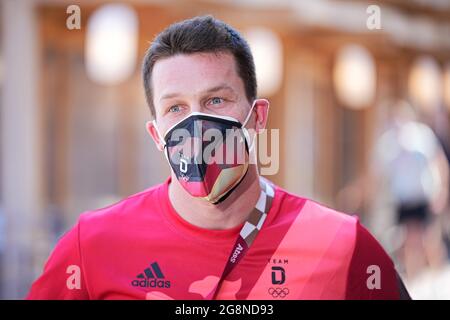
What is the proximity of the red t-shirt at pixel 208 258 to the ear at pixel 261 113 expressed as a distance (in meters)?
0.18

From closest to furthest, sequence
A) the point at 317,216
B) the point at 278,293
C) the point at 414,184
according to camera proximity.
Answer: the point at 278,293 < the point at 317,216 < the point at 414,184

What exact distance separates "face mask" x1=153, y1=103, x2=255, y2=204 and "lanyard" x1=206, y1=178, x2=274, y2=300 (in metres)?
0.08

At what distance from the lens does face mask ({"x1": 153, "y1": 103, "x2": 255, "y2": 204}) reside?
2.39 m

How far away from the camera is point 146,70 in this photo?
8.09ft

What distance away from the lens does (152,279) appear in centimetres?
241

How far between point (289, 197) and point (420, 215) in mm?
5707

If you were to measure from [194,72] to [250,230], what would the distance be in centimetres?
40

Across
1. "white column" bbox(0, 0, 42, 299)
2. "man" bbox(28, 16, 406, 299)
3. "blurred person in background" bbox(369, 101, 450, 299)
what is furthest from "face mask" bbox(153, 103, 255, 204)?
"white column" bbox(0, 0, 42, 299)

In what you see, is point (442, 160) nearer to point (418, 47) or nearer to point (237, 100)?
point (418, 47)

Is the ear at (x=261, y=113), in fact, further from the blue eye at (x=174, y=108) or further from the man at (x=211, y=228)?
the blue eye at (x=174, y=108)

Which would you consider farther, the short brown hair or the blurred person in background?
the blurred person in background

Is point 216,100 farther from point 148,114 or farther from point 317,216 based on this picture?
point 148,114

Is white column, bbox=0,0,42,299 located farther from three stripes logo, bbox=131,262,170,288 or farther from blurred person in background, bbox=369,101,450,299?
three stripes logo, bbox=131,262,170,288

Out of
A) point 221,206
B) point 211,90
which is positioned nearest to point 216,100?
point 211,90
